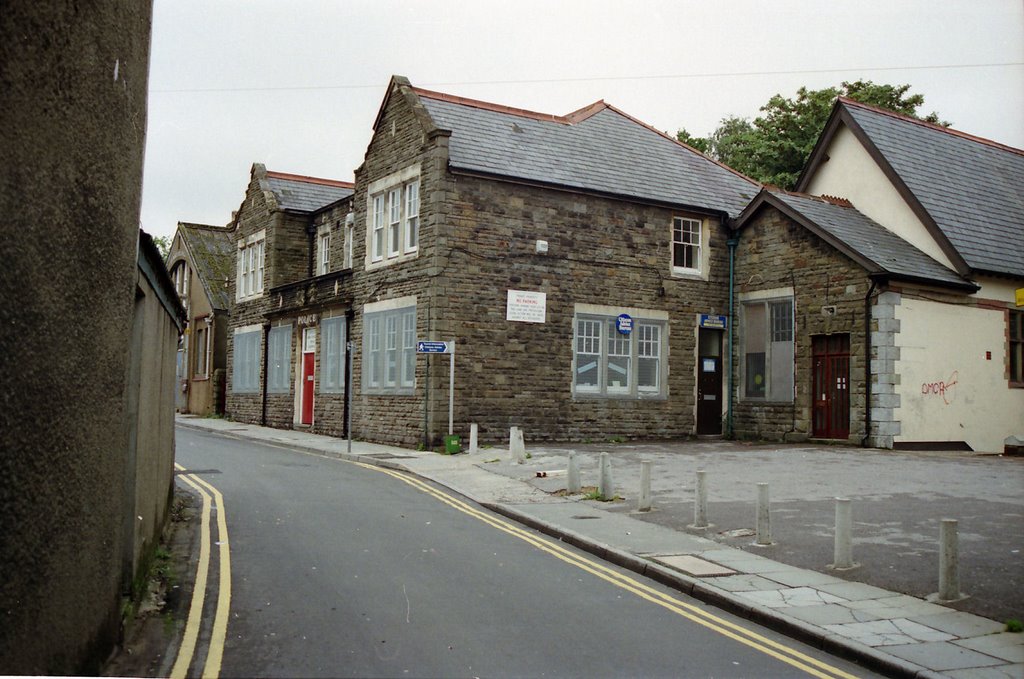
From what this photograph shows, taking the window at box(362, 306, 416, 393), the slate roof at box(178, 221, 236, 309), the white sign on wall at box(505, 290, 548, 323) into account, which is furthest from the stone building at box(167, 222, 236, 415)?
the white sign on wall at box(505, 290, 548, 323)

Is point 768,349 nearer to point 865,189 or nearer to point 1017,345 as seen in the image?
point 865,189

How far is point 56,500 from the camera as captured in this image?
452 centimetres

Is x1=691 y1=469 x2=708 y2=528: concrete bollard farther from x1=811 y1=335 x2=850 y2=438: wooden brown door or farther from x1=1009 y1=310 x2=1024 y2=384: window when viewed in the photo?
x1=1009 y1=310 x2=1024 y2=384: window

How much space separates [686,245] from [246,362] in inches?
724

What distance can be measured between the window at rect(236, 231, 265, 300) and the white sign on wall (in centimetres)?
1472

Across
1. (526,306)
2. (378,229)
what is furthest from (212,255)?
(526,306)

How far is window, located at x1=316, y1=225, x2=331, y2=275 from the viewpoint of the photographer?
3173cm

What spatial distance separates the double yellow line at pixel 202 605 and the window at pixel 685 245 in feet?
57.0

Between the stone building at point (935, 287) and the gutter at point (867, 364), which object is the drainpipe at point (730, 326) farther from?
the gutter at point (867, 364)

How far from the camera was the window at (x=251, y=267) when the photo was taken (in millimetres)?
35250

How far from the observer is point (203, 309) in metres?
44.7

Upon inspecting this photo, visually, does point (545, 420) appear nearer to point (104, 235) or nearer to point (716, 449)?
point (716, 449)

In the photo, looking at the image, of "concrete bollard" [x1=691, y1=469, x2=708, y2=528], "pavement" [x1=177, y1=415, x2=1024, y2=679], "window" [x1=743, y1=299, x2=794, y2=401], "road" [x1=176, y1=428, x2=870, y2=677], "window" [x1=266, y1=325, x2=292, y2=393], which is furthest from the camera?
"window" [x1=266, y1=325, x2=292, y2=393]

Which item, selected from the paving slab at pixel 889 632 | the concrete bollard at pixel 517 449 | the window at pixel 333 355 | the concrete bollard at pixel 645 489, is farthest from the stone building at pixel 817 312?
the paving slab at pixel 889 632
